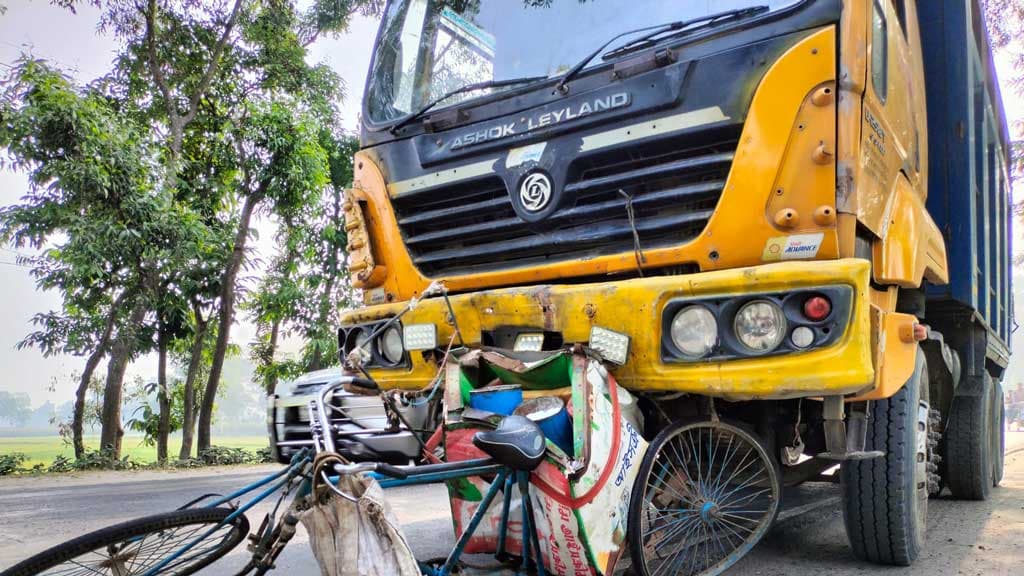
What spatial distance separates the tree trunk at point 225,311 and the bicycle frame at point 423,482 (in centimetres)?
922

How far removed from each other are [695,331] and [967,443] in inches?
148

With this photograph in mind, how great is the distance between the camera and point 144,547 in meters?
2.12

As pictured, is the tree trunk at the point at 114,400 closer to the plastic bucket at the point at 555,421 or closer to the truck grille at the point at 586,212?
the truck grille at the point at 586,212

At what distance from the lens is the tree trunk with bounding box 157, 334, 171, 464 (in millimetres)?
11172

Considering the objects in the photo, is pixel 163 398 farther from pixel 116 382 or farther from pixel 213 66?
pixel 213 66

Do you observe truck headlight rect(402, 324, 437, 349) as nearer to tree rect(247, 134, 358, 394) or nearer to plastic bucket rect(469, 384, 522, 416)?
plastic bucket rect(469, 384, 522, 416)

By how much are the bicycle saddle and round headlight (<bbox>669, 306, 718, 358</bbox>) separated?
0.73m

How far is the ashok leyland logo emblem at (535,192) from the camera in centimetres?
325

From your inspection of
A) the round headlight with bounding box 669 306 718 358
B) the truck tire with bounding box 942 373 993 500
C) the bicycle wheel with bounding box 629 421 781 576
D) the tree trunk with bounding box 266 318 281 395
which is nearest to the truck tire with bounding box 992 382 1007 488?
the truck tire with bounding box 942 373 993 500

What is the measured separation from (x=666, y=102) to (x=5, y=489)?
719 centimetres

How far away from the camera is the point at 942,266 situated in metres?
4.09

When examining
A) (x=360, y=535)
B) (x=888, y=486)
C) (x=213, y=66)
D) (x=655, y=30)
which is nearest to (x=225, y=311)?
(x=213, y=66)

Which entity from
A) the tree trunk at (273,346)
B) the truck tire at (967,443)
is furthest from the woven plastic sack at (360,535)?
→ the tree trunk at (273,346)

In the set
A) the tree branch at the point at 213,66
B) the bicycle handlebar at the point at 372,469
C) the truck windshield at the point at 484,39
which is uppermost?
the tree branch at the point at 213,66
